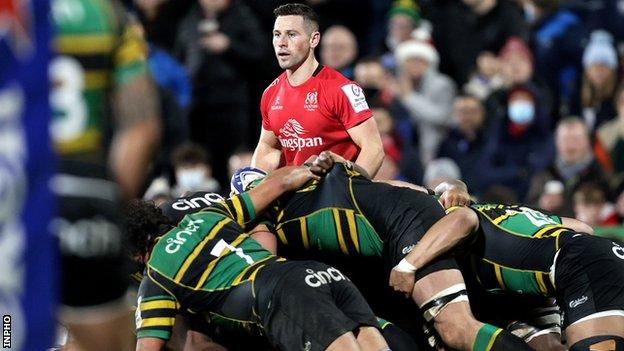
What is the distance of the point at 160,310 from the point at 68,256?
9.88 ft

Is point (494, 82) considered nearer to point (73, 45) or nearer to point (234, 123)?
point (234, 123)

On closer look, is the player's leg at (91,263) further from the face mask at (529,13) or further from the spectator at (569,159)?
the face mask at (529,13)

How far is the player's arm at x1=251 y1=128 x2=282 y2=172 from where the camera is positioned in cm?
919

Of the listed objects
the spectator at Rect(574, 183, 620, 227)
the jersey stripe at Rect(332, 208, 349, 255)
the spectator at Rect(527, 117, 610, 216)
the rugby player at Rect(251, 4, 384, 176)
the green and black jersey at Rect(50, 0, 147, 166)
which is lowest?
the spectator at Rect(574, 183, 620, 227)

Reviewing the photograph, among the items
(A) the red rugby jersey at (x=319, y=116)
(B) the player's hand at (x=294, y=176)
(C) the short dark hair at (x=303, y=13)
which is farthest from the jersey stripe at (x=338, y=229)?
(C) the short dark hair at (x=303, y=13)

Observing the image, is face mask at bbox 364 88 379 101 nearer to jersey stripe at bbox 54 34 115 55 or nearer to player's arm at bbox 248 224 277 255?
player's arm at bbox 248 224 277 255

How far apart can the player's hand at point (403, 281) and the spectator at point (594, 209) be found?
462cm

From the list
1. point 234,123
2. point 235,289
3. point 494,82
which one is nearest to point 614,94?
point 494,82

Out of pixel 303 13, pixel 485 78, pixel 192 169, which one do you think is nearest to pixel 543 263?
pixel 303 13

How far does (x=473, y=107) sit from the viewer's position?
13.3 meters

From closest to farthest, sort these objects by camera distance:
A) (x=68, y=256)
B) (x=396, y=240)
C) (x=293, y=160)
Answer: (x=68, y=256) < (x=396, y=240) < (x=293, y=160)

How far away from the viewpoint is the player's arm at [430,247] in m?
7.33

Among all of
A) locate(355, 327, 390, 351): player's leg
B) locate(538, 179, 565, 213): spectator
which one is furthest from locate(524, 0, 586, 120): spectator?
locate(355, 327, 390, 351): player's leg

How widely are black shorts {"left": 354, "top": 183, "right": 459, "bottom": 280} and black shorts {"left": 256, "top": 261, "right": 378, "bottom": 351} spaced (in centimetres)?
63
